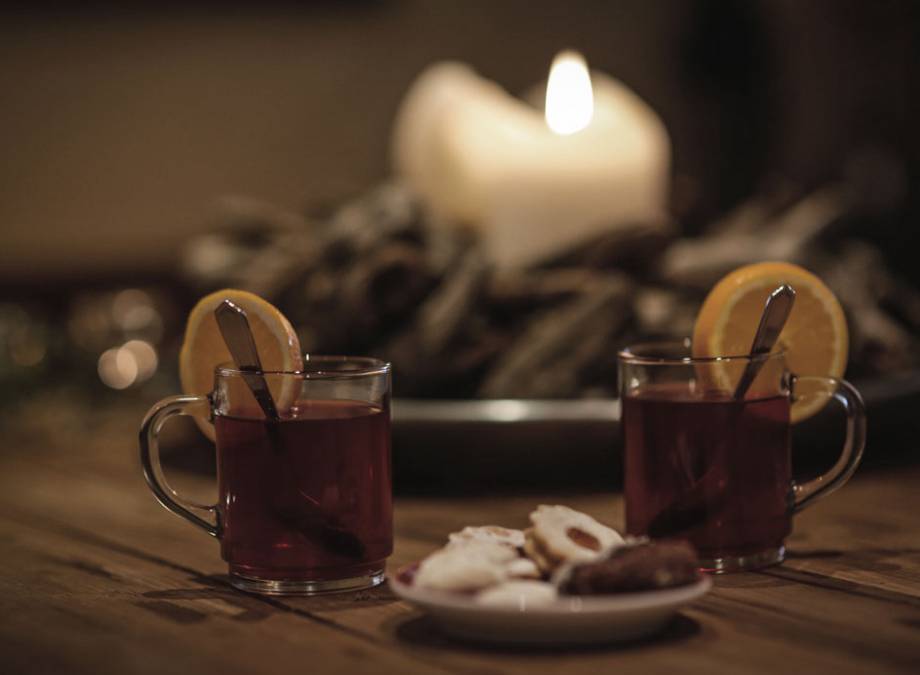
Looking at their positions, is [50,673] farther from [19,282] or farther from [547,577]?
[19,282]

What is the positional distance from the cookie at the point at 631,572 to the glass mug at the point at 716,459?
0.18 metres

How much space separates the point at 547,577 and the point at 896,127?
8.33ft

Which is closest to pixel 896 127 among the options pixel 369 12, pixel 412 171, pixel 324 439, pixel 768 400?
pixel 369 12

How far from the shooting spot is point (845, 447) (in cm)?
105

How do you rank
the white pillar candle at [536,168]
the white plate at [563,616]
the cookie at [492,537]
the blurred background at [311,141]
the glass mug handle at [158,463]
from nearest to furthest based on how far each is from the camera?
the white plate at [563,616] < the cookie at [492,537] < the glass mug handle at [158,463] < the white pillar candle at [536,168] < the blurred background at [311,141]

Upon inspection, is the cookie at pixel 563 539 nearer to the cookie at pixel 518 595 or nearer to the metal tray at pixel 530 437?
the cookie at pixel 518 595

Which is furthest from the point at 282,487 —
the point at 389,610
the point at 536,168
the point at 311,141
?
the point at 311,141

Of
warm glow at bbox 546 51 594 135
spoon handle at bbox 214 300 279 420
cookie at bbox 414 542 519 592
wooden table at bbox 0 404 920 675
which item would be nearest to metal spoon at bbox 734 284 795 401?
wooden table at bbox 0 404 920 675

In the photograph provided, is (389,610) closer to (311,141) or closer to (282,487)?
(282,487)

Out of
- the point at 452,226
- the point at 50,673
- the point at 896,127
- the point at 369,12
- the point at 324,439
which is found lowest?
the point at 50,673

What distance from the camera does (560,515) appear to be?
0.92 m

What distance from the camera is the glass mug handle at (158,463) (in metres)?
1.03

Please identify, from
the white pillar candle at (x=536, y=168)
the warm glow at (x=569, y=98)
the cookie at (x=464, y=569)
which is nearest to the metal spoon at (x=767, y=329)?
the cookie at (x=464, y=569)

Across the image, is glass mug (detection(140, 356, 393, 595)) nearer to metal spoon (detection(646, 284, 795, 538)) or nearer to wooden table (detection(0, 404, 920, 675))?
wooden table (detection(0, 404, 920, 675))
